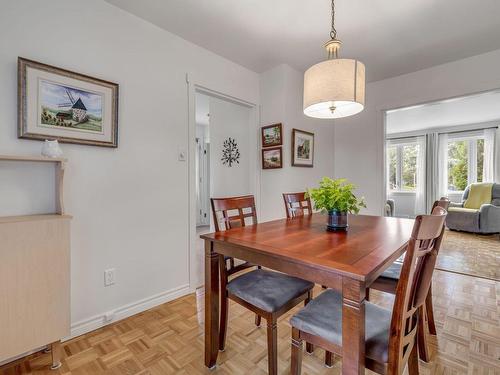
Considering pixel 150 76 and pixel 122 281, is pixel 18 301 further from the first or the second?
pixel 150 76

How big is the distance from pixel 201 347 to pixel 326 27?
2640 mm

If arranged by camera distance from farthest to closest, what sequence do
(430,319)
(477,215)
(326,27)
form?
(477,215) < (326,27) < (430,319)

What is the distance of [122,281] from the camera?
195 cm

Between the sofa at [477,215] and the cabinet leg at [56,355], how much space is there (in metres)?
5.94

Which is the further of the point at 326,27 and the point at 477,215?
the point at 477,215

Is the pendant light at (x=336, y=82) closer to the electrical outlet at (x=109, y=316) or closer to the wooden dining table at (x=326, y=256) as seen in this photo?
the wooden dining table at (x=326, y=256)

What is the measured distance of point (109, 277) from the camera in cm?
187

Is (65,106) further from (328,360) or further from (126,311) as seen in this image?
(328,360)

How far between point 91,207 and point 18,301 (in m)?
0.66

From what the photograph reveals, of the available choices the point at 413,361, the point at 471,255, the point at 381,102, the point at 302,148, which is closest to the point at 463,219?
the point at 471,255

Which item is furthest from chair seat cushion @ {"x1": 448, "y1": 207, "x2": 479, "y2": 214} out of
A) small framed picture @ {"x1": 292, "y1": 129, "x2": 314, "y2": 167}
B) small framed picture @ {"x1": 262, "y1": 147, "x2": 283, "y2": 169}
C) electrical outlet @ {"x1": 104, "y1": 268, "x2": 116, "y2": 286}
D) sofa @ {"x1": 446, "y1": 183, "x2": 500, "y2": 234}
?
electrical outlet @ {"x1": 104, "y1": 268, "x2": 116, "y2": 286}

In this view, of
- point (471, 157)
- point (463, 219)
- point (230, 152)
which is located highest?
point (471, 157)

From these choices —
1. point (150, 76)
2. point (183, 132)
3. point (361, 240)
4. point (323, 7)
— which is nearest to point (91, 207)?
point (183, 132)

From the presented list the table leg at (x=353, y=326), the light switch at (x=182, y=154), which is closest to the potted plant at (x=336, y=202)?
the table leg at (x=353, y=326)
